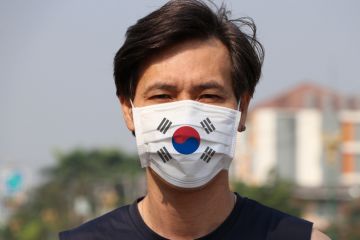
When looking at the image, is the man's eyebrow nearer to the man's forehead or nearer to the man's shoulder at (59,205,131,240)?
the man's forehead

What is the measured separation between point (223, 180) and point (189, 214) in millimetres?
161

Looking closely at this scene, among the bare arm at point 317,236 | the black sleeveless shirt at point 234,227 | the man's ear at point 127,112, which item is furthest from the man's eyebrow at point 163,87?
the bare arm at point 317,236

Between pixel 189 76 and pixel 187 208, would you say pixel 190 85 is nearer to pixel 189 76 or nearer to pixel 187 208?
pixel 189 76

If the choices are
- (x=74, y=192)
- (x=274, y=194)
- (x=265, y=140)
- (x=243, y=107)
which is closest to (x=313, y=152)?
(x=265, y=140)

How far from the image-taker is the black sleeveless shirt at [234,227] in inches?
157

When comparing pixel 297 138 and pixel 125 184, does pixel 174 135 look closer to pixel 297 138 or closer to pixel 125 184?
pixel 297 138

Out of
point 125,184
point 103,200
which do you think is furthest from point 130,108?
point 125,184

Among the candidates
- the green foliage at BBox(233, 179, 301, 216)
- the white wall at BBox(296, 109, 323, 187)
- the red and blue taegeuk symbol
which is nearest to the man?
the red and blue taegeuk symbol

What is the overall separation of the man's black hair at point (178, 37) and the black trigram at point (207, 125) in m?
0.21

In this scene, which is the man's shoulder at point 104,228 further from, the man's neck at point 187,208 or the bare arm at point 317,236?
the bare arm at point 317,236

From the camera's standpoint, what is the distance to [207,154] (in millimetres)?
3834

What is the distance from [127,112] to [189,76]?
361 mm

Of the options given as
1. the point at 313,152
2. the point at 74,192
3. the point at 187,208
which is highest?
the point at 187,208

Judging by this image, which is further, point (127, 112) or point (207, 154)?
point (127, 112)
